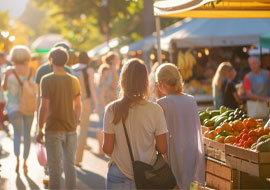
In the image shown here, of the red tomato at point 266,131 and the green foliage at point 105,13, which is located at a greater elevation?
the red tomato at point 266,131

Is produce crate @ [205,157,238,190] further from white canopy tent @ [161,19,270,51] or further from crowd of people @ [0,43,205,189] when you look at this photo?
white canopy tent @ [161,19,270,51]

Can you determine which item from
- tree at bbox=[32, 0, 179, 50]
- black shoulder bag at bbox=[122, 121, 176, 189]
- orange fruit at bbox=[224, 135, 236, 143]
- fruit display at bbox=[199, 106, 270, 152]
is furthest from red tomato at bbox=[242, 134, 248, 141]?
tree at bbox=[32, 0, 179, 50]

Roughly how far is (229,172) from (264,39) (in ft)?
28.7

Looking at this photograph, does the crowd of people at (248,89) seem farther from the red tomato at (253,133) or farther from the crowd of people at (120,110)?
the red tomato at (253,133)

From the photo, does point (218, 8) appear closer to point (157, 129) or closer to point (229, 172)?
point (229, 172)

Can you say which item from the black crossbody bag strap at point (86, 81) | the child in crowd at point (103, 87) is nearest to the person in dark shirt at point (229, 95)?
the child in crowd at point (103, 87)

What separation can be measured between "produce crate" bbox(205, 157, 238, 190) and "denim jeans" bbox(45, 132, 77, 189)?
1.65 meters

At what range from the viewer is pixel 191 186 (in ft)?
21.7

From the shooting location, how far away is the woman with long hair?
535 cm

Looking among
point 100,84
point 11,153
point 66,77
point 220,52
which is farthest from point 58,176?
point 220,52

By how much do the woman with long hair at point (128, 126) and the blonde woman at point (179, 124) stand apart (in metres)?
1.08

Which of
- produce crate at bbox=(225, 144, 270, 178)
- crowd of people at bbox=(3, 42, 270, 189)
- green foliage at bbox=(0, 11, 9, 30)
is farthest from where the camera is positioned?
green foliage at bbox=(0, 11, 9, 30)

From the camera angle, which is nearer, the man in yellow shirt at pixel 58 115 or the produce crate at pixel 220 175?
the produce crate at pixel 220 175

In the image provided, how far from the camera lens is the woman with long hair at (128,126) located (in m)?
5.35
